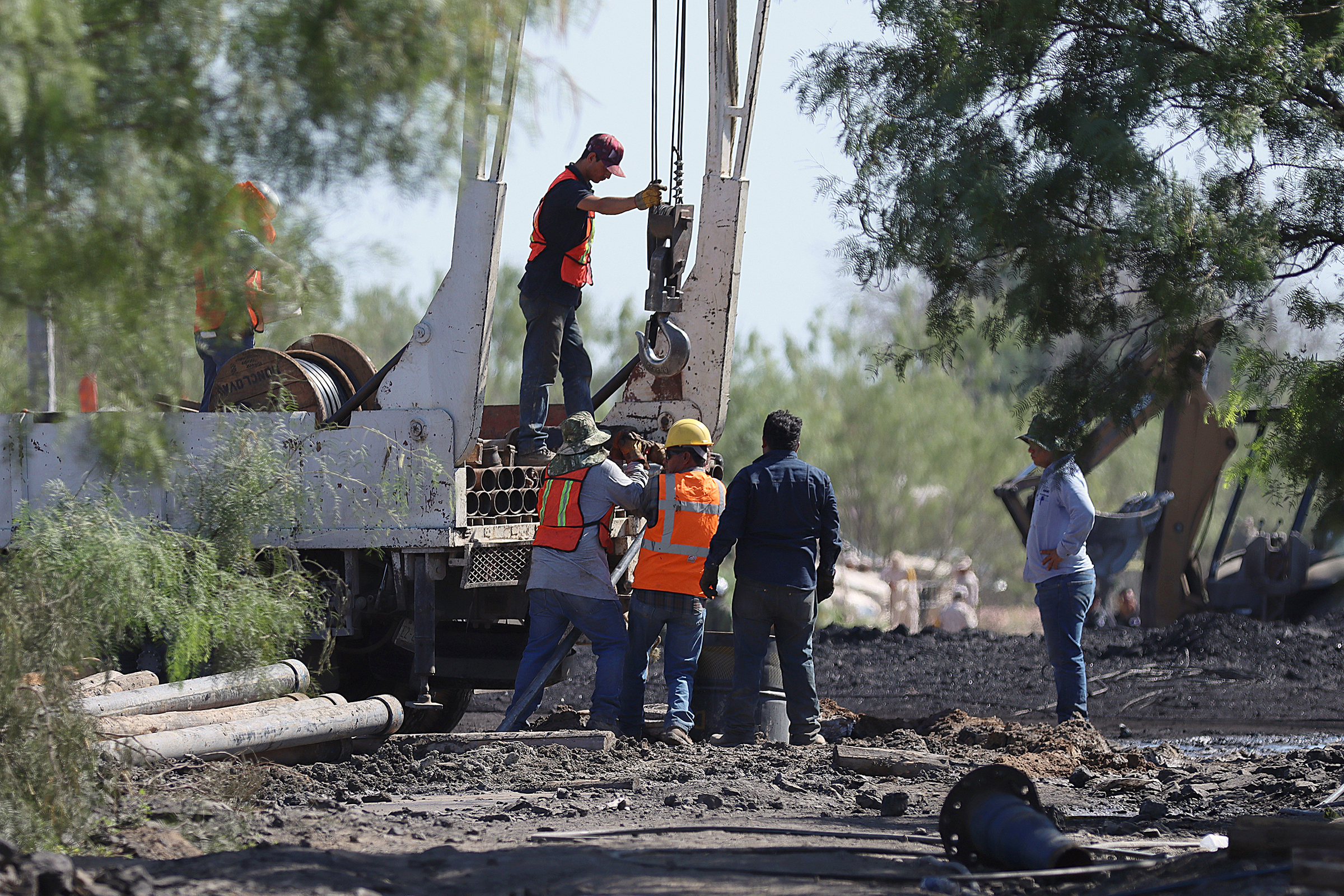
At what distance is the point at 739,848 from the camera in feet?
17.0

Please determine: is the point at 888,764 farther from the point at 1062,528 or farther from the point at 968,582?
the point at 968,582

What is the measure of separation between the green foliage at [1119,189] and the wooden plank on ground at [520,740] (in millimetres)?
2942

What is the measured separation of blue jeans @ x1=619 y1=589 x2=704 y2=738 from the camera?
8.04 metres

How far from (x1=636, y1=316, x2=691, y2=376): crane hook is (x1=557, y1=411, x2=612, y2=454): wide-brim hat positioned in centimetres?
101

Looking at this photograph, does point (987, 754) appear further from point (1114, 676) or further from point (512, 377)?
point (512, 377)

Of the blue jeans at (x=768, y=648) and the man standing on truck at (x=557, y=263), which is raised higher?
Result: the man standing on truck at (x=557, y=263)

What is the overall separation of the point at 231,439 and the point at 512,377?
100 ft

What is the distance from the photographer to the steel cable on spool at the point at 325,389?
8.30 metres

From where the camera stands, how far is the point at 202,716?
261 inches

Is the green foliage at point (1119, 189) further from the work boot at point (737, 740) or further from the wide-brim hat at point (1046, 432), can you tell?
the work boot at point (737, 740)

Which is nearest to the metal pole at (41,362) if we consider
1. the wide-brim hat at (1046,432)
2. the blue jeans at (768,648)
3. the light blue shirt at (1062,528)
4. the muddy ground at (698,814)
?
the muddy ground at (698,814)

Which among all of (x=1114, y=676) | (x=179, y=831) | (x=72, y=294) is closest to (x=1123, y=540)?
(x=1114, y=676)

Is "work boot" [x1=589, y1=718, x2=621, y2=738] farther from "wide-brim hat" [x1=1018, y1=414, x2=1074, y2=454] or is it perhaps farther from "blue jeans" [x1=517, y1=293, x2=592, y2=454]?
"wide-brim hat" [x1=1018, y1=414, x2=1074, y2=454]

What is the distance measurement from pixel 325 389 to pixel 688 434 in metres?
2.14
